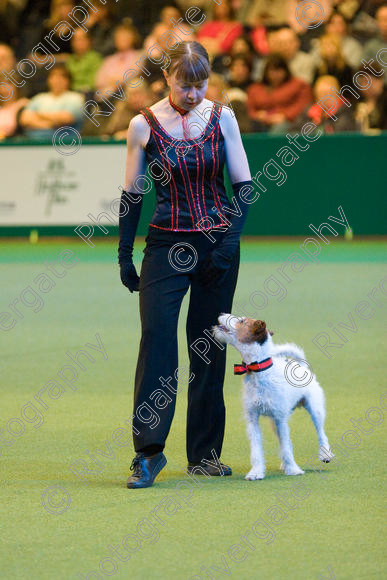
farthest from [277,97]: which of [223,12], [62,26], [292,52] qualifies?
[62,26]

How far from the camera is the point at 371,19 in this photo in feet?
54.0

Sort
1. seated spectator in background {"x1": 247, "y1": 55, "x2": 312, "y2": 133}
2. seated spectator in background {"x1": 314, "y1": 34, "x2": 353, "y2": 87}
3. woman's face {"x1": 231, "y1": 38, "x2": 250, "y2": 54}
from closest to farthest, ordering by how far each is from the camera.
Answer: seated spectator in background {"x1": 247, "y1": 55, "x2": 312, "y2": 133} → seated spectator in background {"x1": 314, "y1": 34, "x2": 353, "y2": 87} → woman's face {"x1": 231, "y1": 38, "x2": 250, "y2": 54}

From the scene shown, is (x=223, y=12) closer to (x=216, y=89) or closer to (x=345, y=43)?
(x=345, y=43)

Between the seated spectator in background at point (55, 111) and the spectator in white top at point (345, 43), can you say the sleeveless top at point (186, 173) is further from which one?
the spectator in white top at point (345, 43)

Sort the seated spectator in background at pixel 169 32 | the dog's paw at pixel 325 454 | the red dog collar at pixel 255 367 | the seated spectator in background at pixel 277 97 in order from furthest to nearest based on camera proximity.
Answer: the seated spectator in background at pixel 169 32 → the seated spectator in background at pixel 277 97 → the dog's paw at pixel 325 454 → the red dog collar at pixel 255 367

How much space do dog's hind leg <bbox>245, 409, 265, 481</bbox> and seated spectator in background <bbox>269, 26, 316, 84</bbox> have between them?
10.5 meters

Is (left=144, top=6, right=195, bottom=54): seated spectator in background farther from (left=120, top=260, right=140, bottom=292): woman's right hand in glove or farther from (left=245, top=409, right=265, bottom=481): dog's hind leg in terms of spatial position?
(left=245, top=409, right=265, bottom=481): dog's hind leg

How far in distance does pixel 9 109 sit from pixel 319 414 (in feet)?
38.2

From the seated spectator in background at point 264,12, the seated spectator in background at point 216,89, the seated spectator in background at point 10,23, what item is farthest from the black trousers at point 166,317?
the seated spectator in background at point 10,23

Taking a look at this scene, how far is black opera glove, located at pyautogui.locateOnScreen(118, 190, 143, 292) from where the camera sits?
501 centimetres

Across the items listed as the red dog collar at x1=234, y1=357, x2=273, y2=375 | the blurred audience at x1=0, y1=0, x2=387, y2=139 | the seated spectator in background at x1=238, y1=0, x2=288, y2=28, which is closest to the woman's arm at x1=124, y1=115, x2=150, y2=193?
the red dog collar at x1=234, y1=357, x2=273, y2=375

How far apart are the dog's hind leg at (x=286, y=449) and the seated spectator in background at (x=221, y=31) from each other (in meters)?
11.7

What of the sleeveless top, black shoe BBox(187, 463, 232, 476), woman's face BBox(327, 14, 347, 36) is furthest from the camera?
woman's face BBox(327, 14, 347, 36)

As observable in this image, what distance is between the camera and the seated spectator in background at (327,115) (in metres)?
14.5
